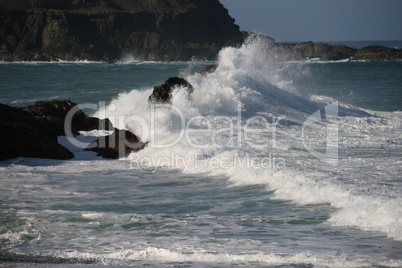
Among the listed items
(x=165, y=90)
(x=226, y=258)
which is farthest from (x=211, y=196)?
(x=165, y=90)

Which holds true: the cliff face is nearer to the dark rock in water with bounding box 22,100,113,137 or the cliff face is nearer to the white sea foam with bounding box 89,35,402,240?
the white sea foam with bounding box 89,35,402,240

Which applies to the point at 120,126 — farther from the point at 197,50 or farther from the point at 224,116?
the point at 197,50

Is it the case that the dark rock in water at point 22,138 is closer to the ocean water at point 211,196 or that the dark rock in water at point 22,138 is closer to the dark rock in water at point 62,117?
the ocean water at point 211,196

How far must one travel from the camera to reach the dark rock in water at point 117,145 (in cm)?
1208

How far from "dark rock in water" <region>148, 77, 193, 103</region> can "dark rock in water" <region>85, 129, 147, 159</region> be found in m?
2.75

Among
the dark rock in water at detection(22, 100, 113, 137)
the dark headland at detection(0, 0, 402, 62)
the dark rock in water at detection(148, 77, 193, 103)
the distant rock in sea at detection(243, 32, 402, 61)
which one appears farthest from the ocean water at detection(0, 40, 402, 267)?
the dark headland at detection(0, 0, 402, 62)

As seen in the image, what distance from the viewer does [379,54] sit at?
86.5m

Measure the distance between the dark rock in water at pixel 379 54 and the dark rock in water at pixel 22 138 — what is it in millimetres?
80100

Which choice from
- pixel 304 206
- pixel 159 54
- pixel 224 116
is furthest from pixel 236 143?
pixel 159 54

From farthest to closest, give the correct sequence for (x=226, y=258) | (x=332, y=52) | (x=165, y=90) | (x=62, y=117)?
(x=332, y=52) → (x=165, y=90) → (x=62, y=117) → (x=226, y=258)

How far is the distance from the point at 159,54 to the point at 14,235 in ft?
318

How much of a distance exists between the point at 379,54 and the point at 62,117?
7920 cm

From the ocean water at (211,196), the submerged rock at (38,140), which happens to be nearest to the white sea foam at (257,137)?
the ocean water at (211,196)

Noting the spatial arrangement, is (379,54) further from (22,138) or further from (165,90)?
(22,138)
